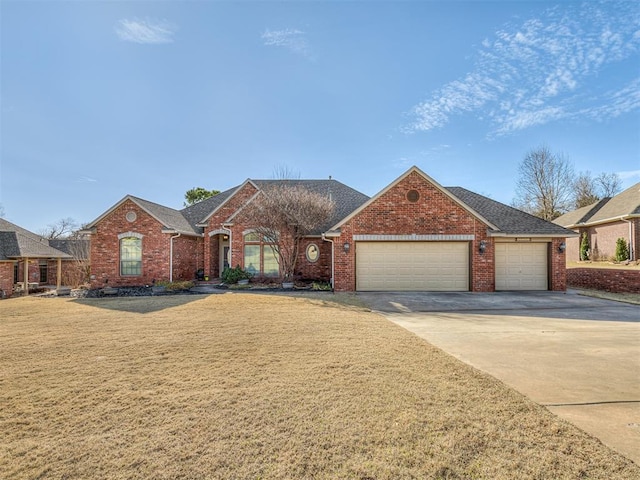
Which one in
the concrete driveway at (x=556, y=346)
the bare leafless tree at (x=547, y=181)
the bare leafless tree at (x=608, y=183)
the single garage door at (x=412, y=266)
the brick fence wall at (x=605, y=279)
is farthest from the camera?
the bare leafless tree at (x=608, y=183)

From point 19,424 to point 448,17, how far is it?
14.5 metres

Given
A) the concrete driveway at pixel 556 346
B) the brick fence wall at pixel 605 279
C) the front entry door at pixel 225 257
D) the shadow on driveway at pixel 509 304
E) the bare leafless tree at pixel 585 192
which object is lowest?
the shadow on driveway at pixel 509 304

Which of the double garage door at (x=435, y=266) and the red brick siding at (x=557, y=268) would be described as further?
the double garage door at (x=435, y=266)

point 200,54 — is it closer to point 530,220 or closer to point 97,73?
point 97,73

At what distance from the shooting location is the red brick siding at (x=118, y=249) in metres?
16.9

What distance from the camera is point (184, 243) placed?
714 inches

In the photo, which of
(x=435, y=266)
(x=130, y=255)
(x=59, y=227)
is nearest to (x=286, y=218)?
(x=435, y=266)

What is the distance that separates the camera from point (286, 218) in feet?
51.4

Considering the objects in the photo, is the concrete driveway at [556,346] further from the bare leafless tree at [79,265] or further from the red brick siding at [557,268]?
the bare leafless tree at [79,265]

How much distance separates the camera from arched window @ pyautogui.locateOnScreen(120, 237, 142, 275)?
17.1m

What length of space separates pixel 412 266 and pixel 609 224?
1966cm

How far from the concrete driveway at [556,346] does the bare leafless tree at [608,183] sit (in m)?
34.7

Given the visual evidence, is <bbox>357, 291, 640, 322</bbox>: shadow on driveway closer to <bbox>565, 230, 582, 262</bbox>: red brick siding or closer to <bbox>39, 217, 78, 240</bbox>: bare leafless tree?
<bbox>565, 230, 582, 262</bbox>: red brick siding

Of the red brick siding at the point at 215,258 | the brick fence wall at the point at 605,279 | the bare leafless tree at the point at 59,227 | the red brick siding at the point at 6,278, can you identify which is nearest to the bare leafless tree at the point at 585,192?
the brick fence wall at the point at 605,279
